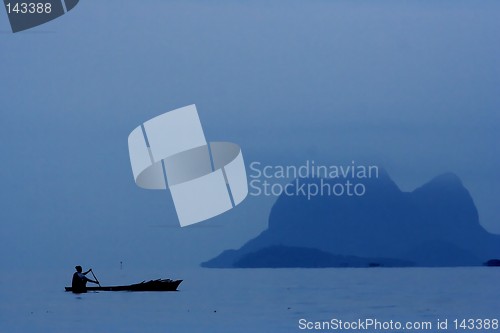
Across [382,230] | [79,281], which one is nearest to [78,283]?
[79,281]

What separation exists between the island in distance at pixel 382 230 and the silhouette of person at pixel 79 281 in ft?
1.83

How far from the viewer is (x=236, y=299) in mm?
3084

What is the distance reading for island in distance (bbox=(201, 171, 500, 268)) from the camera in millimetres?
3088

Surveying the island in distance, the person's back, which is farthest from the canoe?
the island in distance

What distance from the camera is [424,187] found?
122 inches

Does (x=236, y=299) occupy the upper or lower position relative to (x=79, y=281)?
lower

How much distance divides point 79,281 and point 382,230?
1370 mm

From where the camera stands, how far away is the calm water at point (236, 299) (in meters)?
3.07

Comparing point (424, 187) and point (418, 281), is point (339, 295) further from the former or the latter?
point (424, 187)

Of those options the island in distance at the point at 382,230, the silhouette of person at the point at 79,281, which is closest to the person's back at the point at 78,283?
the silhouette of person at the point at 79,281

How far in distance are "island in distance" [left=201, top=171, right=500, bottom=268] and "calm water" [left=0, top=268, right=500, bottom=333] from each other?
0.06 m

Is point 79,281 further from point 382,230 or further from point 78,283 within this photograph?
point 382,230

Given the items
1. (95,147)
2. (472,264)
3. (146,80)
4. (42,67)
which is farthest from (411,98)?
(42,67)

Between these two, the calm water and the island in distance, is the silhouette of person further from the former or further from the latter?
the island in distance
